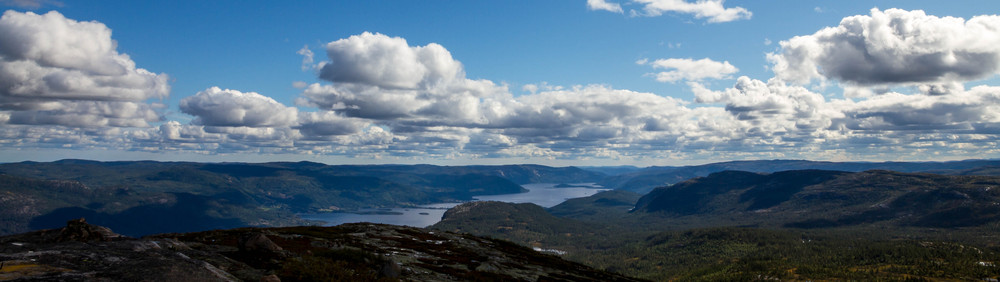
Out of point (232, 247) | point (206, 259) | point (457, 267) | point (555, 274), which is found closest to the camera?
point (206, 259)

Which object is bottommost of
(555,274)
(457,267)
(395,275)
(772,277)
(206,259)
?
(772,277)

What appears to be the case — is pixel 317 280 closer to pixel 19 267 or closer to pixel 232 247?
pixel 19 267

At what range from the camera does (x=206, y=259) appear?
35000mm

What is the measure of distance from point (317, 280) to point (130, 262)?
11073mm

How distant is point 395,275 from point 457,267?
788 inches

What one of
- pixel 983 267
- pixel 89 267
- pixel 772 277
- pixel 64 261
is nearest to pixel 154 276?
pixel 89 267

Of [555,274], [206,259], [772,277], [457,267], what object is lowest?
[772,277]

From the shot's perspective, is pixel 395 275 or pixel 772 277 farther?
pixel 772 277

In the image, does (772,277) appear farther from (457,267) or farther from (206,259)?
(206,259)

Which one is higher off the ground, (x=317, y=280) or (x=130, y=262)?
(x=130, y=262)

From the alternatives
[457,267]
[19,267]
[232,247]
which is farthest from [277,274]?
[457,267]

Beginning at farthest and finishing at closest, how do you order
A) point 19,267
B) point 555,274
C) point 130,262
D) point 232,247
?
point 555,274 → point 232,247 → point 130,262 → point 19,267

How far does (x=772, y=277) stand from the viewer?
646 ft

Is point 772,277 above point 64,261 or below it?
below
